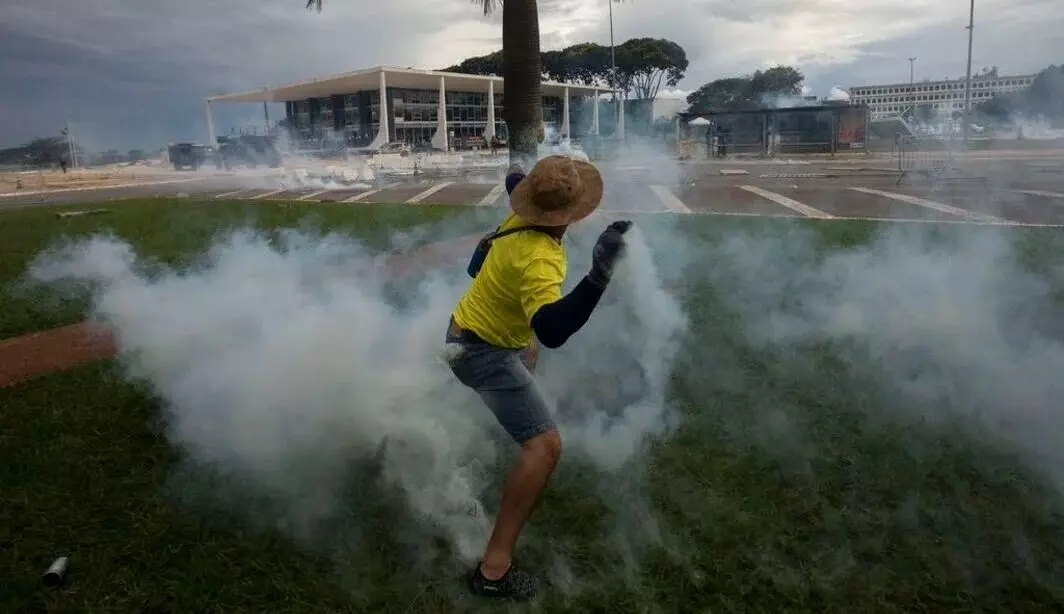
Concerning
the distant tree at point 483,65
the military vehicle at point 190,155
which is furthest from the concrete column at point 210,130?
the distant tree at point 483,65

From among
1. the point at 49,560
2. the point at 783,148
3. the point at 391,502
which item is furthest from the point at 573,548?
the point at 783,148

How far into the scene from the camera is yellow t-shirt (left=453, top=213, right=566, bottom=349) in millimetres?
2207

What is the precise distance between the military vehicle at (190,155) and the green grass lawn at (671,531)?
33199 mm

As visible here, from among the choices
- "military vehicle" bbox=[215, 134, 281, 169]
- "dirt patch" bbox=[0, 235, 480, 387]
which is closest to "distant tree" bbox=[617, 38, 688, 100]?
"military vehicle" bbox=[215, 134, 281, 169]

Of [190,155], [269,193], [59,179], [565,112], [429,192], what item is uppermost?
[565,112]

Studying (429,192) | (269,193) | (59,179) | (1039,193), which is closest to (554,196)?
(1039,193)

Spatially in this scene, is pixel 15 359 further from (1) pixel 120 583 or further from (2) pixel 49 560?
(1) pixel 120 583

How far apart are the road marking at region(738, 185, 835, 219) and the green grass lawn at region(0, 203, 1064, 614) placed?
754cm

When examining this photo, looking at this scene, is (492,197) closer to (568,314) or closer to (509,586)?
(509,586)

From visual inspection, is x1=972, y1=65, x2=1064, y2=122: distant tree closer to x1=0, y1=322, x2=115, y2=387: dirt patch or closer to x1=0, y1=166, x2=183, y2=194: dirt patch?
x1=0, y1=322, x2=115, y2=387: dirt patch

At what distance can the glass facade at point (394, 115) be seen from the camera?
4616 centimetres

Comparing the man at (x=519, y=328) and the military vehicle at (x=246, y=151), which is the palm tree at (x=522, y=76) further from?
the military vehicle at (x=246, y=151)

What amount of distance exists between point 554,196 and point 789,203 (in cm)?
1076

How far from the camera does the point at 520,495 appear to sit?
2.30 meters
